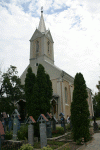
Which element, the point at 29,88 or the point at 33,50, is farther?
the point at 33,50

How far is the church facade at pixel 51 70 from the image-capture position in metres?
23.0

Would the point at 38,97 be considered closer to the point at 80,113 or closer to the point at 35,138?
the point at 35,138

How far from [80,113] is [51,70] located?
15.5 metres

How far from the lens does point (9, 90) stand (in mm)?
15328

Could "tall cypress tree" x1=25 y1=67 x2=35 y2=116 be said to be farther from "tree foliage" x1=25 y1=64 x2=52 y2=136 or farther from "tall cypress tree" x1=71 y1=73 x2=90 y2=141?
"tall cypress tree" x1=71 y1=73 x2=90 y2=141

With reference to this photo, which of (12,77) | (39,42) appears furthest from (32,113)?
(39,42)

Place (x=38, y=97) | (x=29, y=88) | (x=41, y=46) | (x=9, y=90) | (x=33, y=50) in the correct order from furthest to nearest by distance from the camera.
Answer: (x=33, y=50) < (x=41, y=46) < (x=9, y=90) < (x=29, y=88) < (x=38, y=97)

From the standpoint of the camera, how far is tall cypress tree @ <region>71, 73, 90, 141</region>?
9914 mm

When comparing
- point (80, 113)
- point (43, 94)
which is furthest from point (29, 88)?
point (80, 113)

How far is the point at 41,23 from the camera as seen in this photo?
32.3 metres

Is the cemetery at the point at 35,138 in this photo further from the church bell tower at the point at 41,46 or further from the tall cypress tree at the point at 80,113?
the church bell tower at the point at 41,46

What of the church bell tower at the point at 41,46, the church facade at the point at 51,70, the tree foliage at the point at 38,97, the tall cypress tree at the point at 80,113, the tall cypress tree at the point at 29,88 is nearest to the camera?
the tall cypress tree at the point at 80,113

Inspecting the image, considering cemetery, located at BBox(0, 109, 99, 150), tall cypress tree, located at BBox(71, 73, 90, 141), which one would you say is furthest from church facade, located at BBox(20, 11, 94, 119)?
tall cypress tree, located at BBox(71, 73, 90, 141)

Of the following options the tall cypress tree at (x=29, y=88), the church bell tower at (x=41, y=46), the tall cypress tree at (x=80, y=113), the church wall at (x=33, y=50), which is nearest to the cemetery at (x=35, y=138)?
the tall cypress tree at (x=80, y=113)
